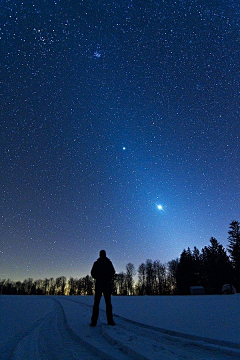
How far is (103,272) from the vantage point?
17.4 feet

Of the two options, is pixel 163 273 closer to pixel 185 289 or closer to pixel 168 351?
pixel 185 289

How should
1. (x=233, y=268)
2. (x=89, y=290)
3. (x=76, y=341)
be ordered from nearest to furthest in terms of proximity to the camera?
(x=76, y=341)
(x=233, y=268)
(x=89, y=290)

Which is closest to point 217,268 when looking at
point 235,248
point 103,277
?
point 235,248

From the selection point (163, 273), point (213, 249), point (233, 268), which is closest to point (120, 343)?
point (233, 268)

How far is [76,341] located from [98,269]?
190 centimetres

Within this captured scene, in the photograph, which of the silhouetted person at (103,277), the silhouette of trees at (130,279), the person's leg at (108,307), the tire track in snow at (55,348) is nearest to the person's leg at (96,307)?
the silhouetted person at (103,277)

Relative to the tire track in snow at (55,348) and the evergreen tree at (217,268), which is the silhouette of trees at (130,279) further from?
the tire track in snow at (55,348)

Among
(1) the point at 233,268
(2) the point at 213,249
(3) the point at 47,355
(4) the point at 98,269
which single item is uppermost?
(2) the point at 213,249

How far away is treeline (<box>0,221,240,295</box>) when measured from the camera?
4300 centimetres

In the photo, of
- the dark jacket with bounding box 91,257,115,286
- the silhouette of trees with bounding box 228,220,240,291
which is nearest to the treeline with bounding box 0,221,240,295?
the silhouette of trees with bounding box 228,220,240,291

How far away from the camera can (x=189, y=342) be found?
10.4ft

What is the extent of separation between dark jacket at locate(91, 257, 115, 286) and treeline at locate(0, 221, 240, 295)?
2564cm

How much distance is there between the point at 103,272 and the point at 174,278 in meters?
77.4

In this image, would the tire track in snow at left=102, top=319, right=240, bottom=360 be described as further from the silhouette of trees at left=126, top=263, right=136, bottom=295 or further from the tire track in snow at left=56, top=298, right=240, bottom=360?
the silhouette of trees at left=126, top=263, right=136, bottom=295
